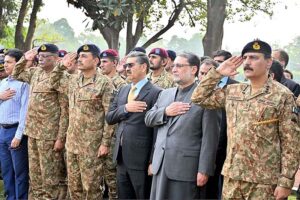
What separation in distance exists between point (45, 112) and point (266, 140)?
10.3 ft

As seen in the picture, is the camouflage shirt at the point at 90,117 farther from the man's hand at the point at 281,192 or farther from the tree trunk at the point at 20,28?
the tree trunk at the point at 20,28

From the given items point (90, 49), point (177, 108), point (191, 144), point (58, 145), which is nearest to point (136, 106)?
point (177, 108)

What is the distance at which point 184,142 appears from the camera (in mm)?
4223

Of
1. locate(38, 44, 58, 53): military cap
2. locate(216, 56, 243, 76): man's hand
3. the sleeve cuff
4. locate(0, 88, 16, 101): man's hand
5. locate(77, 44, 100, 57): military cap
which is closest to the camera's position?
the sleeve cuff

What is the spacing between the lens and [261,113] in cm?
364

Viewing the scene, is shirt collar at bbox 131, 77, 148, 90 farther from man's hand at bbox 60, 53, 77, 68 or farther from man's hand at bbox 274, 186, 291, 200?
man's hand at bbox 274, 186, 291, 200

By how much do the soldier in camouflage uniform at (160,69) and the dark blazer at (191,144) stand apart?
78.3 inches

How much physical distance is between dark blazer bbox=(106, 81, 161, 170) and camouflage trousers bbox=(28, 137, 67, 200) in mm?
1171

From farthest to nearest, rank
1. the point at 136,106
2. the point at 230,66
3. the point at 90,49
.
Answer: the point at 90,49 < the point at 136,106 < the point at 230,66

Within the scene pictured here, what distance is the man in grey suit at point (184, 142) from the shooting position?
414 cm

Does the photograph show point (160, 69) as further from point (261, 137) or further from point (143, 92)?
point (261, 137)

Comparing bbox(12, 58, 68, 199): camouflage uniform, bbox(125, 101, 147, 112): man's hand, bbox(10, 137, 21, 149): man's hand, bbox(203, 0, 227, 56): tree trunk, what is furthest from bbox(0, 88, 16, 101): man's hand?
bbox(203, 0, 227, 56): tree trunk

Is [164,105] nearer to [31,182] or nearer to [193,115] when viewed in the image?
[193,115]

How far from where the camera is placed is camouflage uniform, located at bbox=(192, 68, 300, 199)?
11.8 ft
